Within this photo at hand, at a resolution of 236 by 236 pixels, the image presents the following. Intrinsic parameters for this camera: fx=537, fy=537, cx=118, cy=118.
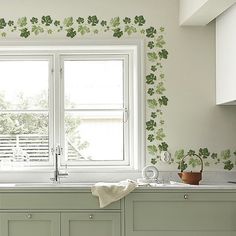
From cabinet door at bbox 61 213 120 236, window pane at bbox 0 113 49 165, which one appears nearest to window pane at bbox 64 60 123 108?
window pane at bbox 0 113 49 165

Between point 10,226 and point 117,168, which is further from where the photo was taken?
point 117,168

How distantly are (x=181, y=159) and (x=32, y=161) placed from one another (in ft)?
4.34

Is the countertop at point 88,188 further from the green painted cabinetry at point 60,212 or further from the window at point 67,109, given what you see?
the window at point 67,109

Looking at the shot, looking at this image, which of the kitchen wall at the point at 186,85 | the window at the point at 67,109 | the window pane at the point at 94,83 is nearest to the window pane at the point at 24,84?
the window at the point at 67,109

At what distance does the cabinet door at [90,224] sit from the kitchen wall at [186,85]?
751 millimetres

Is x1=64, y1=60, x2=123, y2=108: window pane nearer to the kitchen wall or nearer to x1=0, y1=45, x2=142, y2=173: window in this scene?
x1=0, y1=45, x2=142, y2=173: window

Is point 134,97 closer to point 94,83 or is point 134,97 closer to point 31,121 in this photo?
point 94,83

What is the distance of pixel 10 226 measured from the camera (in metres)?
4.14

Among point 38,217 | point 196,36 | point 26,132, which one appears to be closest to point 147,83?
point 196,36

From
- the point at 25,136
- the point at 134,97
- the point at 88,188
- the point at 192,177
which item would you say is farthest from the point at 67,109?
the point at 192,177

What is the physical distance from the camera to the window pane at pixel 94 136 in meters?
4.80

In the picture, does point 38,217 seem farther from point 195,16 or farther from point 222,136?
point 195,16

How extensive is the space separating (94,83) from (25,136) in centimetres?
78

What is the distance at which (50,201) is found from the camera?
412 centimetres
